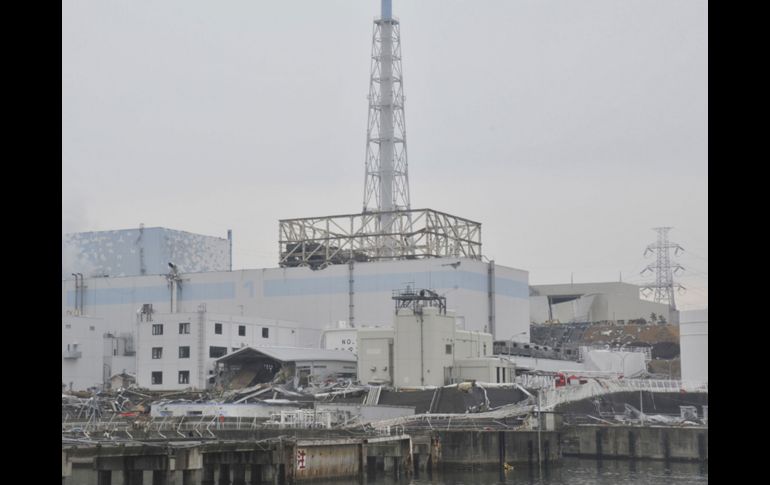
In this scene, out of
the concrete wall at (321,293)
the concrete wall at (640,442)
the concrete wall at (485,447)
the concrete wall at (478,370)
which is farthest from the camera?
the concrete wall at (321,293)

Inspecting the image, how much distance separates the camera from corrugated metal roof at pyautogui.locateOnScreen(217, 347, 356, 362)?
5553cm

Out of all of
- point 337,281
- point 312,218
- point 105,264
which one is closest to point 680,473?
point 337,281

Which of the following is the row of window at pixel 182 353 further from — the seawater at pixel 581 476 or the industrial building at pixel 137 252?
the seawater at pixel 581 476

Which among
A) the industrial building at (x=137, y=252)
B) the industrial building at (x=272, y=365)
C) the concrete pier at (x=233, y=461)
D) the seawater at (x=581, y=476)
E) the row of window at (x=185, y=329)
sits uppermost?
the industrial building at (x=137, y=252)

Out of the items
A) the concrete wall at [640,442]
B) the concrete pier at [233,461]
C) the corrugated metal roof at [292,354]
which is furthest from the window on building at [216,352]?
the concrete pier at [233,461]

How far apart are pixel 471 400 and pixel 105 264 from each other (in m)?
34.9

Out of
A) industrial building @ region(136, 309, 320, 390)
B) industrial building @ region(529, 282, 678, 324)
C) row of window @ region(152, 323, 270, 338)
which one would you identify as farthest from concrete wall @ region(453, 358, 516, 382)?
industrial building @ region(529, 282, 678, 324)

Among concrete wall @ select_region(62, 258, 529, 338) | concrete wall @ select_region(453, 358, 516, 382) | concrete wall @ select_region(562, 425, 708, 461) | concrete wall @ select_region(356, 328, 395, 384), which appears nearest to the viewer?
concrete wall @ select_region(562, 425, 708, 461)

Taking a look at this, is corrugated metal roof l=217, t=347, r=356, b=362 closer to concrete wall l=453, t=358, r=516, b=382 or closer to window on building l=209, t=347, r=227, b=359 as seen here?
window on building l=209, t=347, r=227, b=359

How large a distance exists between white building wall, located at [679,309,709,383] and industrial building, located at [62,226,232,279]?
32.4m

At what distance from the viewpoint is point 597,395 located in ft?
173

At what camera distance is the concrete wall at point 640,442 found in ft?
152

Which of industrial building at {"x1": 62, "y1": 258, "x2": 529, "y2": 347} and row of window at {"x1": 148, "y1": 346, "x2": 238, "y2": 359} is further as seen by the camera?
industrial building at {"x1": 62, "y1": 258, "x2": 529, "y2": 347}
